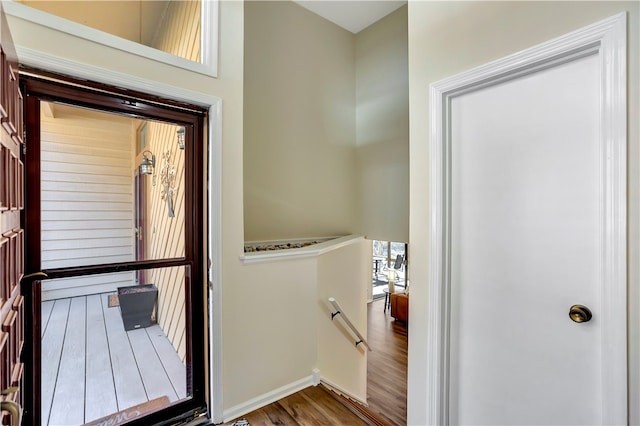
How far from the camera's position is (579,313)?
48.8 inches

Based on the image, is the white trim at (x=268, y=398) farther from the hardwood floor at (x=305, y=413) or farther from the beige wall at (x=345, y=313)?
the beige wall at (x=345, y=313)

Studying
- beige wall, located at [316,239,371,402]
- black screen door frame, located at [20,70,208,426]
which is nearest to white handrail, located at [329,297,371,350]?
beige wall, located at [316,239,371,402]

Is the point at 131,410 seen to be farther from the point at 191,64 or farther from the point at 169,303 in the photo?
the point at 191,64

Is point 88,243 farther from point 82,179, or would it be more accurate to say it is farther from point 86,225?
point 82,179

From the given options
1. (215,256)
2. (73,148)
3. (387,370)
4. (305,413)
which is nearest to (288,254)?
(215,256)

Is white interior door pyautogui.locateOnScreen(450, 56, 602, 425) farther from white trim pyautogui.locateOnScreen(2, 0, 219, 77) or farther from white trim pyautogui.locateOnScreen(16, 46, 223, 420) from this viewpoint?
white trim pyautogui.locateOnScreen(2, 0, 219, 77)

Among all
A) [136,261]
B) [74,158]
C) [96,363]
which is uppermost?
[74,158]

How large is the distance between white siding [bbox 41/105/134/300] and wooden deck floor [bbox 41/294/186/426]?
125mm

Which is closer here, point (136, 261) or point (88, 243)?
point (88, 243)

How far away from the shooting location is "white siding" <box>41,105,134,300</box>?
1530 millimetres

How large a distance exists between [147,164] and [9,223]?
2.62 feet

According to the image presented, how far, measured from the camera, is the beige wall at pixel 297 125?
9.64 feet

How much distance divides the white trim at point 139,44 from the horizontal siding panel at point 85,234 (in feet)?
3.21

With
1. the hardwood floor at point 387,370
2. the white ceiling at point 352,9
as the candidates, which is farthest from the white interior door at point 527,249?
the white ceiling at point 352,9
